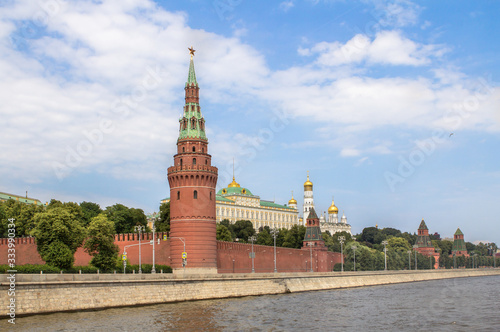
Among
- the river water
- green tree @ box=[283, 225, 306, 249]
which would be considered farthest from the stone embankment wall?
green tree @ box=[283, 225, 306, 249]

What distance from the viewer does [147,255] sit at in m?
78.4

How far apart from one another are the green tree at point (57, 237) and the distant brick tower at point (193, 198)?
1435 cm

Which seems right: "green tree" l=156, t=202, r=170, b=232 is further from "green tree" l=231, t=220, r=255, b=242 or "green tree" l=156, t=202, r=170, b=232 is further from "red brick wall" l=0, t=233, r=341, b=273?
"green tree" l=231, t=220, r=255, b=242

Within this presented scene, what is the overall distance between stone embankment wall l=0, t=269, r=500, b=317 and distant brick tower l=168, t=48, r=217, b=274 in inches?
331

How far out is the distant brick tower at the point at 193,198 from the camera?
73.9 metres

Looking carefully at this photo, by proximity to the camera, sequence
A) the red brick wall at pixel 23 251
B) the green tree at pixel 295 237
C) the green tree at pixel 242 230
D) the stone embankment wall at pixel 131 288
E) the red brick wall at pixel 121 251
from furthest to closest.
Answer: the green tree at pixel 242 230 < the green tree at pixel 295 237 < the red brick wall at pixel 23 251 < the red brick wall at pixel 121 251 < the stone embankment wall at pixel 131 288

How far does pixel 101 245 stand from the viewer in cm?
6488

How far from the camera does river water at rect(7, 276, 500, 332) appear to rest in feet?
131

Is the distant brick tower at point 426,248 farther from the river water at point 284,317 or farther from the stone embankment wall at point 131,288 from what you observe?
the river water at point 284,317

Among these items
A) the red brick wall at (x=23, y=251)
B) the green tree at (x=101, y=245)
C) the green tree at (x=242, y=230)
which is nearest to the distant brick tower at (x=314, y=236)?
the green tree at (x=242, y=230)

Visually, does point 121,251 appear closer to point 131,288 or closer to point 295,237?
point 131,288

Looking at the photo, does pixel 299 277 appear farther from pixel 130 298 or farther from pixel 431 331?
pixel 431 331

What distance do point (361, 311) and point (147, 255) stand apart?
114ft

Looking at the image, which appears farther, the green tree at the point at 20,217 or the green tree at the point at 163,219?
the green tree at the point at 163,219
